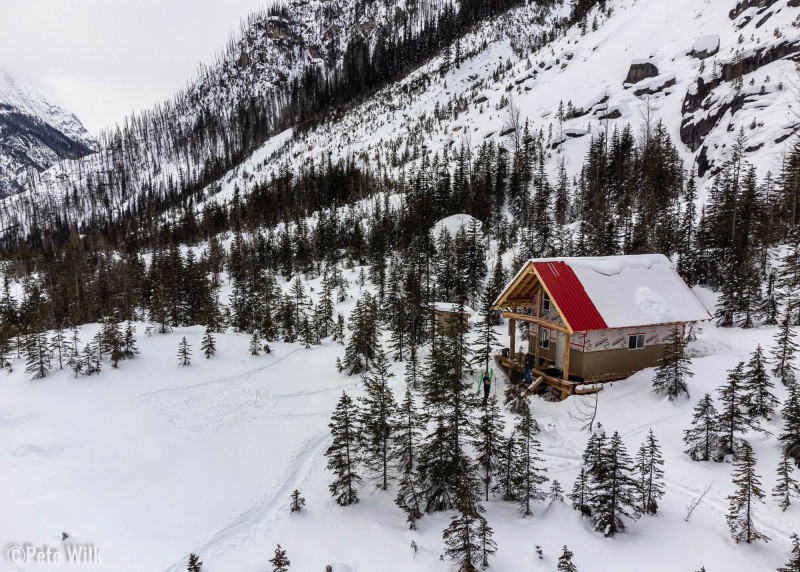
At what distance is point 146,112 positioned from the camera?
584 ft

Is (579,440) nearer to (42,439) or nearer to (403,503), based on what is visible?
(403,503)

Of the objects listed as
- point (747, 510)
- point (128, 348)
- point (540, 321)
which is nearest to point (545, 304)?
point (540, 321)

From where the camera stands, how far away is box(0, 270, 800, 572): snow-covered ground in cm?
883

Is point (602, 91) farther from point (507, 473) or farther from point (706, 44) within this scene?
point (507, 473)

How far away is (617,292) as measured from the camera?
18.9 meters

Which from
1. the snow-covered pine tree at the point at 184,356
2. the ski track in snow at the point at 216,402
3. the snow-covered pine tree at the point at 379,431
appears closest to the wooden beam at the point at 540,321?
the snow-covered pine tree at the point at 379,431

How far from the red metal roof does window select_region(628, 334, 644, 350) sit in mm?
2469

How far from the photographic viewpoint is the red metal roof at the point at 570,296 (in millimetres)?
17422

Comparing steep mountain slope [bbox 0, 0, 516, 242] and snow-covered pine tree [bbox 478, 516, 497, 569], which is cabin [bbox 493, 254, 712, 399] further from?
steep mountain slope [bbox 0, 0, 516, 242]

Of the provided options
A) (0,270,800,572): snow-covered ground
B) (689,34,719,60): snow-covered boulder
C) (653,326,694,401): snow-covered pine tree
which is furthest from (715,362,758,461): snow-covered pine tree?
(689,34,719,60): snow-covered boulder

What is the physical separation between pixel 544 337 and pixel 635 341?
4.28m

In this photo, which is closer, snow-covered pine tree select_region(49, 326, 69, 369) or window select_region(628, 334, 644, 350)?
snow-covered pine tree select_region(49, 326, 69, 369)

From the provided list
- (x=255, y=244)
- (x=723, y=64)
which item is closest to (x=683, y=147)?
(x=723, y=64)

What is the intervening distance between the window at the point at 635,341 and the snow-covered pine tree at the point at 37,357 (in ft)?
82.3
